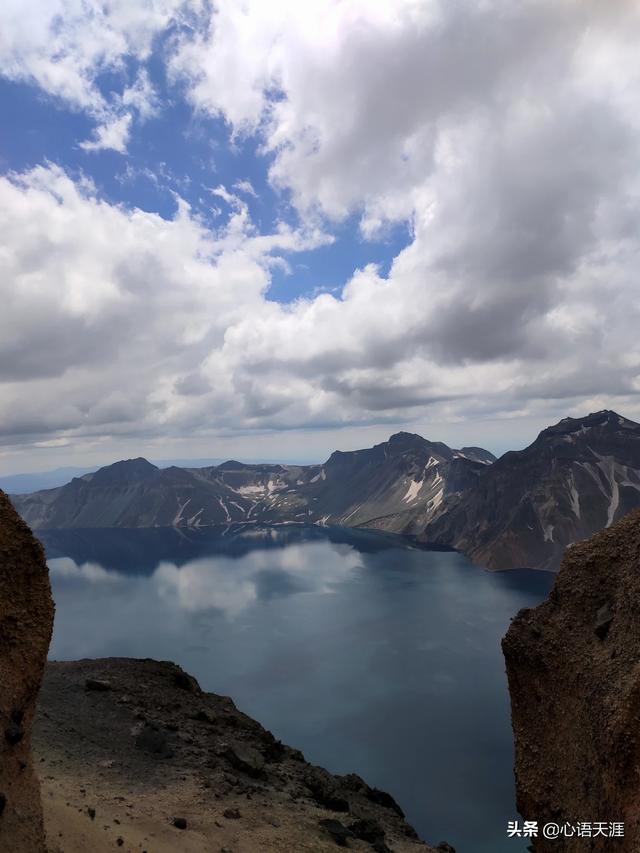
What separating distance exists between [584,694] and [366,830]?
55.7 ft

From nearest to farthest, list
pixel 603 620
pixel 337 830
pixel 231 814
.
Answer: pixel 603 620 < pixel 231 814 < pixel 337 830

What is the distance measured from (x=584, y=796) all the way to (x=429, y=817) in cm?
6147

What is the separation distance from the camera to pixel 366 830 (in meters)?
29.4

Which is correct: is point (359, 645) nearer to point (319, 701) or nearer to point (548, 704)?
point (319, 701)

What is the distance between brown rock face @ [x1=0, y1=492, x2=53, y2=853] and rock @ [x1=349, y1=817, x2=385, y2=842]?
20095 millimetres

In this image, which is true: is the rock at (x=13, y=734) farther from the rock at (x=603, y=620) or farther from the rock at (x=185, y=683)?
the rock at (x=185, y=683)

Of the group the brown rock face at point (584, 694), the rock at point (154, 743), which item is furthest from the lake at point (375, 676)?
the brown rock face at point (584, 694)

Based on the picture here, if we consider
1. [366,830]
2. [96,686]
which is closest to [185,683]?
[96,686]

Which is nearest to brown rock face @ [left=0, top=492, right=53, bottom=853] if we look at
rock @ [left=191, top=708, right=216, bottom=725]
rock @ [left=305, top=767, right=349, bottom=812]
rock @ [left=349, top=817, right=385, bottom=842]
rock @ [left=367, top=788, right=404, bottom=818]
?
rock @ [left=349, top=817, right=385, bottom=842]

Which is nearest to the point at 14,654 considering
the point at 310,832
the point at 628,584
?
the point at 310,832

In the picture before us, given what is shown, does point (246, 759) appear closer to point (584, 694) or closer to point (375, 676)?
point (584, 694)

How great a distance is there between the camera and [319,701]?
105312mm

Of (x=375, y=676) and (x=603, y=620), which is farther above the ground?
(x=603, y=620)

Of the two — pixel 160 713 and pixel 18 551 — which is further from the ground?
pixel 18 551
